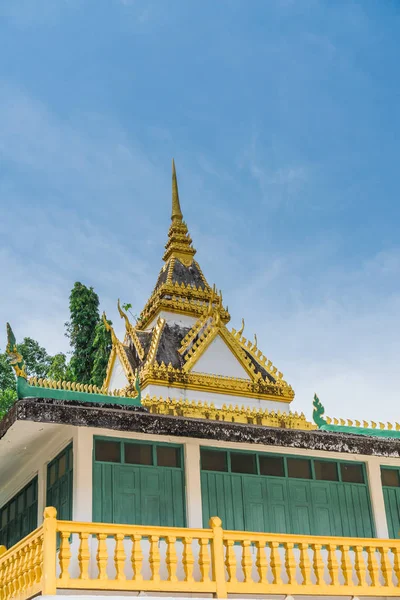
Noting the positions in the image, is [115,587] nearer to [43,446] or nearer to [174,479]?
[174,479]

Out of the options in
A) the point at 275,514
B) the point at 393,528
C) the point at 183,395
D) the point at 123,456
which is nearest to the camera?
the point at 123,456

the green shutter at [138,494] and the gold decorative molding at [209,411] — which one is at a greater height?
the gold decorative molding at [209,411]

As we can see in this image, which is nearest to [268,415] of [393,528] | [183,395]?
[183,395]

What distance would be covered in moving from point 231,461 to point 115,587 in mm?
3902

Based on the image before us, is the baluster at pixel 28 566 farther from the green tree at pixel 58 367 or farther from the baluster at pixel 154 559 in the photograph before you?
the green tree at pixel 58 367

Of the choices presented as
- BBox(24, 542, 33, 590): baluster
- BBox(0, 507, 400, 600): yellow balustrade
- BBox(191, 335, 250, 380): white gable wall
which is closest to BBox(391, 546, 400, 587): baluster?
BBox(0, 507, 400, 600): yellow balustrade

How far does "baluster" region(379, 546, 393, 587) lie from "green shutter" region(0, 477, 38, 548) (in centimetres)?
626

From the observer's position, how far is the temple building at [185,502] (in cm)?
1054

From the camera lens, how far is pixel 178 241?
26.0 m

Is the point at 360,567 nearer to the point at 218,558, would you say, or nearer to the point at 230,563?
the point at 230,563

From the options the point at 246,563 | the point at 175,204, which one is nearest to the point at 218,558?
the point at 246,563

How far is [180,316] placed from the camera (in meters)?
24.0

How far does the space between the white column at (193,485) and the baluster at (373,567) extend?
2680mm

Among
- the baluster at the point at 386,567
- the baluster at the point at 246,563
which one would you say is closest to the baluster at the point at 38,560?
the baluster at the point at 246,563
